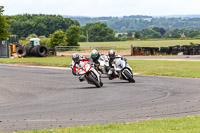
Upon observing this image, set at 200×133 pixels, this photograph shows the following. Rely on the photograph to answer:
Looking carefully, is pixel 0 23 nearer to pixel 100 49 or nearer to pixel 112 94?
pixel 100 49

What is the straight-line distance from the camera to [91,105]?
40.5ft

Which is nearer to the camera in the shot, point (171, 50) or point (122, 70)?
point (122, 70)

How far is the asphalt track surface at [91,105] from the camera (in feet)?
32.6

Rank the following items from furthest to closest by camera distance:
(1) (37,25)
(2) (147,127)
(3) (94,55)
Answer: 1. (1) (37,25)
2. (3) (94,55)
3. (2) (147,127)

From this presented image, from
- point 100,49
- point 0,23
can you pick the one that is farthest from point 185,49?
point 0,23

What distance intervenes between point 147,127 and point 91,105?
409 cm

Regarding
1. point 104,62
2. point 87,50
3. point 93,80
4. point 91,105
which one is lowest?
point 87,50

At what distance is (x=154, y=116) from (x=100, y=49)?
44813 millimetres

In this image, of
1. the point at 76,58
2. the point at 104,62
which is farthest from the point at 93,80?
the point at 104,62

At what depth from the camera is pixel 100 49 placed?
54844mm

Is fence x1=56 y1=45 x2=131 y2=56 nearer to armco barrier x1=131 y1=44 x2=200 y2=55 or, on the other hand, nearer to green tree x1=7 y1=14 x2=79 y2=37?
armco barrier x1=131 y1=44 x2=200 y2=55

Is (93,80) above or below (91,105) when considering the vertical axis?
above

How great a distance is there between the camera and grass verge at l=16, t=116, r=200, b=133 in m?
7.96

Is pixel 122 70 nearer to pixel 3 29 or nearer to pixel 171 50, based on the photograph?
pixel 171 50
